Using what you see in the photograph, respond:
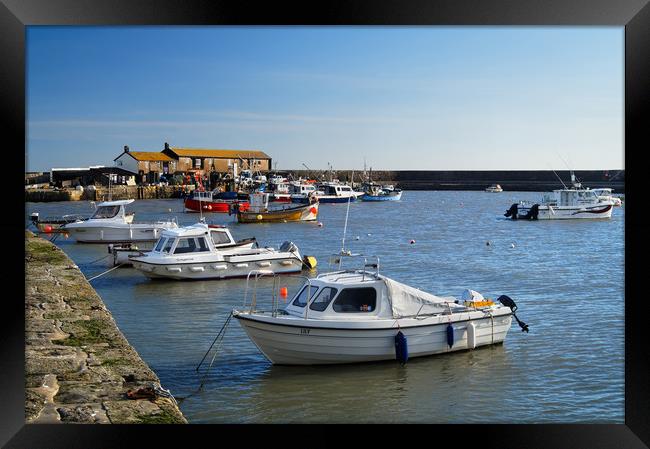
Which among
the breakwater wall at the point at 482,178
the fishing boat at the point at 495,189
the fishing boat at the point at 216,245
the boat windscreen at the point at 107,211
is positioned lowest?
the fishing boat at the point at 216,245

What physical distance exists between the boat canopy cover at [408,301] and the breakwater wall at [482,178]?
2510 inches

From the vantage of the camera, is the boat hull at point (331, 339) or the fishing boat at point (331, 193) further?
the fishing boat at point (331, 193)

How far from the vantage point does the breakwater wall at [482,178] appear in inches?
2832

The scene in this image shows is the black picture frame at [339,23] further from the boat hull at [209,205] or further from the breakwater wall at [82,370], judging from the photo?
the boat hull at [209,205]

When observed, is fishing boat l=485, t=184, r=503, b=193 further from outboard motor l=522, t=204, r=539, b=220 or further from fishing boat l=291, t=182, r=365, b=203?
outboard motor l=522, t=204, r=539, b=220

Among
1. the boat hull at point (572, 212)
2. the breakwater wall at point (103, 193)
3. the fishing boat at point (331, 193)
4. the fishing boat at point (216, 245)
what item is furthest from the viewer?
the breakwater wall at point (103, 193)

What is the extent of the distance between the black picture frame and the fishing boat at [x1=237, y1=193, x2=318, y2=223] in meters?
26.9

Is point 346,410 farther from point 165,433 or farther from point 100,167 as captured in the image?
point 100,167

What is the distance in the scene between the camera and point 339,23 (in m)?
5.51

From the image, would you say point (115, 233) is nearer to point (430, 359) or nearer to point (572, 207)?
point (430, 359)

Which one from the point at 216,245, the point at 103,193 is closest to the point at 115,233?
the point at 216,245

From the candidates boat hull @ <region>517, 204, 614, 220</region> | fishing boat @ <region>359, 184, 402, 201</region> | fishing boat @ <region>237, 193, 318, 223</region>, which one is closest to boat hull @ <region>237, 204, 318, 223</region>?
fishing boat @ <region>237, 193, 318, 223</region>

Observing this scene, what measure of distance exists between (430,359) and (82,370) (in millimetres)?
4212

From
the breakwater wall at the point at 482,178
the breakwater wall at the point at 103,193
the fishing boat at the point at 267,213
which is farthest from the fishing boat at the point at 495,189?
the fishing boat at the point at 267,213
